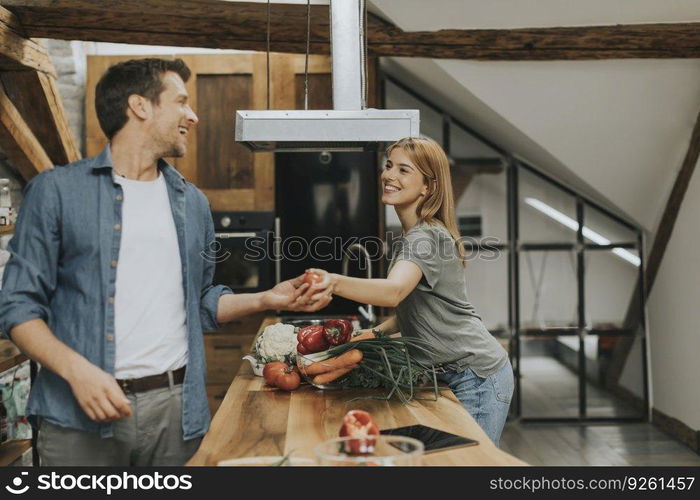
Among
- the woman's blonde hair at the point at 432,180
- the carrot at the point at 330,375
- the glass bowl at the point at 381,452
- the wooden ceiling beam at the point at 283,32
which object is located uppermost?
the wooden ceiling beam at the point at 283,32

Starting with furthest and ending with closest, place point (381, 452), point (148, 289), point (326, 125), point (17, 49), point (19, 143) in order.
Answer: point (19, 143) < point (17, 49) < point (326, 125) < point (148, 289) < point (381, 452)

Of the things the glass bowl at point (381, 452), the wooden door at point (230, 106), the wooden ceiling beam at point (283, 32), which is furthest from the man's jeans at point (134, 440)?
the wooden door at point (230, 106)

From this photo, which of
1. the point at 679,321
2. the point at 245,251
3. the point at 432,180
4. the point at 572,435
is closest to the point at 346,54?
the point at 432,180

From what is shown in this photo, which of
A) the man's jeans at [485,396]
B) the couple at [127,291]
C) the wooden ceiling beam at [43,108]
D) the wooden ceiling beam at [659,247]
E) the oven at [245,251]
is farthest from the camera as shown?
the oven at [245,251]

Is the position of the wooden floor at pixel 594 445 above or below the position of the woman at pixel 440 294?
below

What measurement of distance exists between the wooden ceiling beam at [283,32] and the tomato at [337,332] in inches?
82.3

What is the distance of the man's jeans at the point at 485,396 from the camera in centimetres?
232

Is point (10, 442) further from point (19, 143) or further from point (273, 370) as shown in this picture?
point (273, 370)

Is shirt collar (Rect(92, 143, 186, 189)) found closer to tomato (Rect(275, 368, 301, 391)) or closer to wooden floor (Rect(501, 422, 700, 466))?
tomato (Rect(275, 368, 301, 391))

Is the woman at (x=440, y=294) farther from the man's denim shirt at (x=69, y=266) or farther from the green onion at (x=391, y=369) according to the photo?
the man's denim shirt at (x=69, y=266)

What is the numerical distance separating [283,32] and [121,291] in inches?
97.0

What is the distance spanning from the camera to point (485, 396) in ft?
7.61

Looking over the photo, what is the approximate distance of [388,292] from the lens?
2102 mm

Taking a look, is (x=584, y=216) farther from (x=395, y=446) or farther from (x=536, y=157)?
(x=395, y=446)
